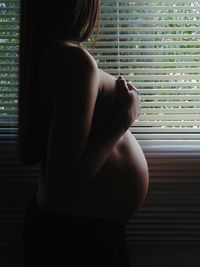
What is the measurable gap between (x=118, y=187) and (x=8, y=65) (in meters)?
0.77

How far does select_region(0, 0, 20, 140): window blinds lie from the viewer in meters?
1.55

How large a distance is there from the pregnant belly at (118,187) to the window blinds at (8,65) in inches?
24.0

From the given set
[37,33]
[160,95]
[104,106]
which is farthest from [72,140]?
[160,95]

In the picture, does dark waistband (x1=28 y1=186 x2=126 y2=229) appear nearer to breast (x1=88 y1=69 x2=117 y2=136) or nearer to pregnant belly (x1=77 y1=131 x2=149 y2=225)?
pregnant belly (x1=77 y1=131 x2=149 y2=225)

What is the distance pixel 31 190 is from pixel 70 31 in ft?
2.45

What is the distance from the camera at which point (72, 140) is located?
3.08 ft

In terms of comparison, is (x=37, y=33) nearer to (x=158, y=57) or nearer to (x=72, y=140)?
(x=72, y=140)

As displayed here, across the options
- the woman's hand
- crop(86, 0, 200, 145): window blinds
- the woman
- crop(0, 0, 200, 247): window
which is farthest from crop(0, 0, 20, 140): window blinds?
the woman's hand

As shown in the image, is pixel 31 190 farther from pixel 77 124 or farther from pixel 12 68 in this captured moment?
pixel 77 124

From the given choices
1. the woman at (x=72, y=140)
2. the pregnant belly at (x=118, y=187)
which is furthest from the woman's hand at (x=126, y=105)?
the pregnant belly at (x=118, y=187)

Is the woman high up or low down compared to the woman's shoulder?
down

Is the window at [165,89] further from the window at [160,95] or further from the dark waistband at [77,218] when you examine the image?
the dark waistband at [77,218]

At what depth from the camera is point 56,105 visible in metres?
0.95

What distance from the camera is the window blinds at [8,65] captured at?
1547mm
